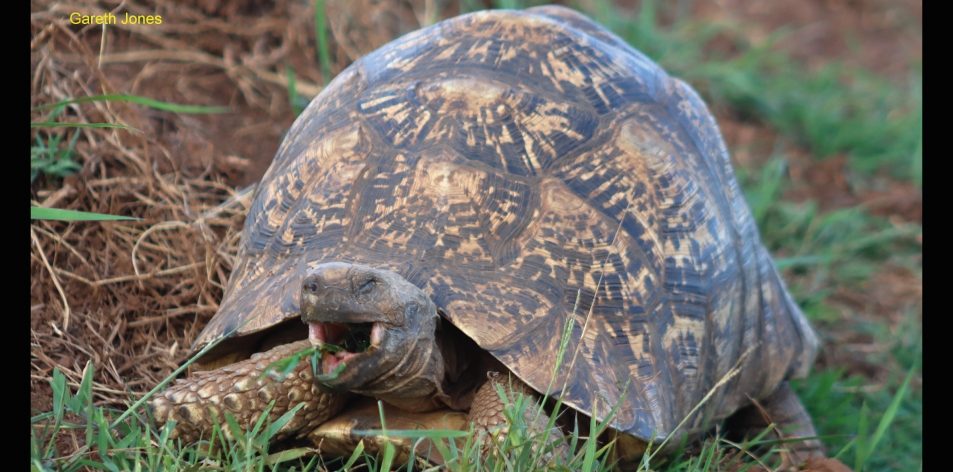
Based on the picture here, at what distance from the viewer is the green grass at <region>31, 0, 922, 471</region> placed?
278cm

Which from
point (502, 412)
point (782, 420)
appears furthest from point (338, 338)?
point (782, 420)

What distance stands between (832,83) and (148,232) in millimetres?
5105

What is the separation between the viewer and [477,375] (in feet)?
10.4

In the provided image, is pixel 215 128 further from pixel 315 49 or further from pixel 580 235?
pixel 580 235

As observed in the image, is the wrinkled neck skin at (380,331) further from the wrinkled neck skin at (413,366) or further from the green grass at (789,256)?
the green grass at (789,256)

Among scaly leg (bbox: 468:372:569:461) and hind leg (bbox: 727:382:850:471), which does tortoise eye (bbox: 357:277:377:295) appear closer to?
scaly leg (bbox: 468:372:569:461)

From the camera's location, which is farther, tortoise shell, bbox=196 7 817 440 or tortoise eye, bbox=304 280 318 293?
tortoise shell, bbox=196 7 817 440

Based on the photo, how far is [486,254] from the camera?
307 cm

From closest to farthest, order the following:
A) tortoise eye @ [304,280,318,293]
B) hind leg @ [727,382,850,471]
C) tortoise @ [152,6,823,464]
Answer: tortoise eye @ [304,280,318,293] < tortoise @ [152,6,823,464] < hind leg @ [727,382,850,471]

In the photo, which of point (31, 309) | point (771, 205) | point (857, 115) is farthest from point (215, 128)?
point (857, 115)

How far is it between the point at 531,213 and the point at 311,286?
76cm

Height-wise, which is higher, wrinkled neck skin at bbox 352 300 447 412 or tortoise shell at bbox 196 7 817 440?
tortoise shell at bbox 196 7 817 440

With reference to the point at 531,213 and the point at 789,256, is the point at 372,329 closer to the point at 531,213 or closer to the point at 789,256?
the point at 531,213

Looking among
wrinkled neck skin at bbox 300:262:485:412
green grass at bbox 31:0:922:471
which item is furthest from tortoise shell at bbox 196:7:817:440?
green grass at bbox 31:0:922:471
